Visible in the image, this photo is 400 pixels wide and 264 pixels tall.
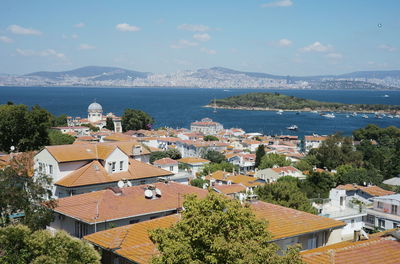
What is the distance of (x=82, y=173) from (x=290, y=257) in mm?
10169

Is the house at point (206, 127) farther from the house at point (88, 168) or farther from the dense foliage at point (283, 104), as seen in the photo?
the dense foliage at point (283, 104)

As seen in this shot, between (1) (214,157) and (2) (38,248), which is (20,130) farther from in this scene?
(2) (38,248)

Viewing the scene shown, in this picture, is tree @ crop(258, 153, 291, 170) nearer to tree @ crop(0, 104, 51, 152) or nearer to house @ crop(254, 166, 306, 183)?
house @ crop(254, 166, 306, 183)

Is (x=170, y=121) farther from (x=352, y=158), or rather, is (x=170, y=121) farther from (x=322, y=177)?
(x=322, y=177)

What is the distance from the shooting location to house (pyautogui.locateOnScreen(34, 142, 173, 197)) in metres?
13.6

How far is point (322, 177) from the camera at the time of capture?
28.2m

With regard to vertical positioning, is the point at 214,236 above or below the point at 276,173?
above

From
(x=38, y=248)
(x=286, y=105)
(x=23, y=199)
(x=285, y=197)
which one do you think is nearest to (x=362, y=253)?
(x=38, y=248)

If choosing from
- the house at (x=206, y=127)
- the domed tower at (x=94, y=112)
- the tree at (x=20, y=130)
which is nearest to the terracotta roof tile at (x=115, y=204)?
the tree at (x=20, y=130)

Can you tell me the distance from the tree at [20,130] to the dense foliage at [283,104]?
410ft

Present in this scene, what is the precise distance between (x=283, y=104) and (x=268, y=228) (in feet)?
473

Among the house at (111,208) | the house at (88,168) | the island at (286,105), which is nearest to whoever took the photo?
the house at (111,208)

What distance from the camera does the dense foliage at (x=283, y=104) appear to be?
139250 mm

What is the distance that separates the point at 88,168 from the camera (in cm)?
1424
